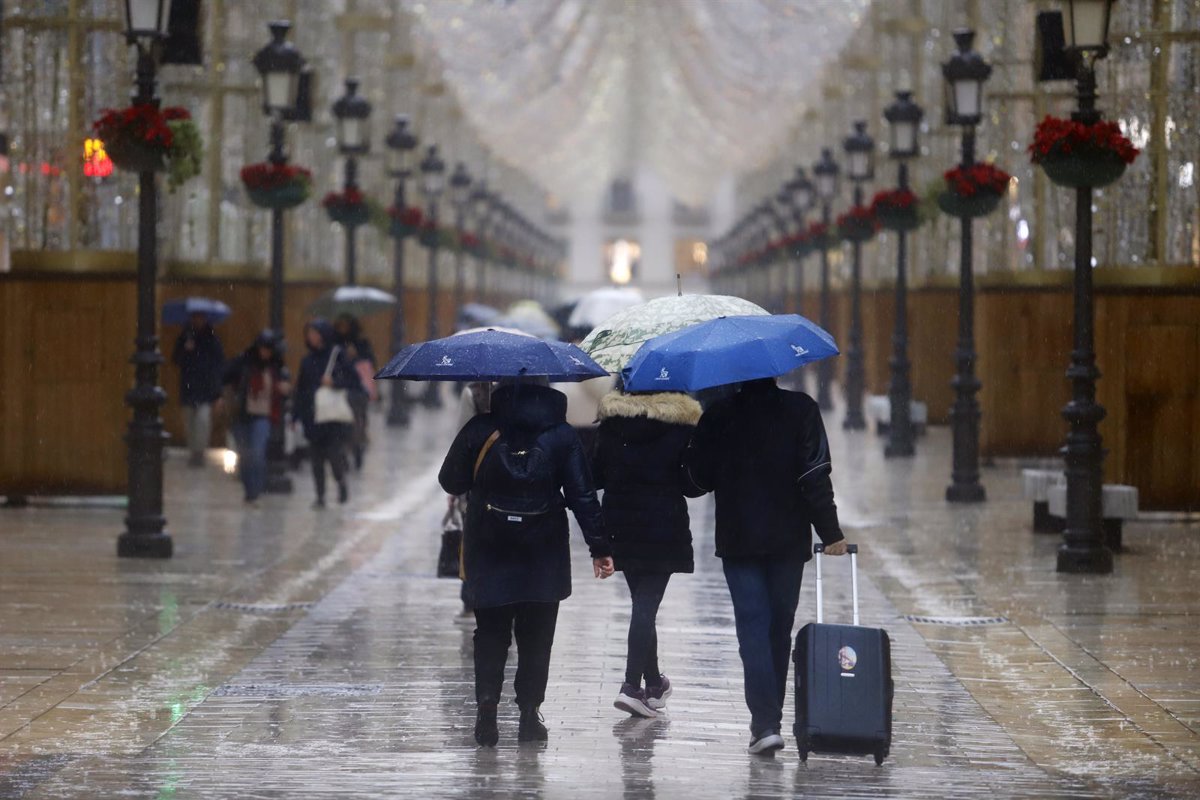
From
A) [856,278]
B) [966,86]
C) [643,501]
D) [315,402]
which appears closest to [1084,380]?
[966,86]

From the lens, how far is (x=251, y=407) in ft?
70.6

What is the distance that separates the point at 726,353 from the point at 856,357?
2695cm

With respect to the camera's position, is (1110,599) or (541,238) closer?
(1110,599)

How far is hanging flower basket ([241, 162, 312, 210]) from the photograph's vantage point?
2364 cm

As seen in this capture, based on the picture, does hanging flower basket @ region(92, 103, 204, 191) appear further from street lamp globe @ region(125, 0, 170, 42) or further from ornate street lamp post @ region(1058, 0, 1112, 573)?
ornate street lamp post @ region(1058, 0, 1112, 573)

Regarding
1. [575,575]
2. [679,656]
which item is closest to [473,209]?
[575,575]

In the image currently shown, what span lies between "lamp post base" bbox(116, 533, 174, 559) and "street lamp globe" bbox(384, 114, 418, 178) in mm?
18356

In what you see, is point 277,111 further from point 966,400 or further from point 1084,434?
point 1084,434

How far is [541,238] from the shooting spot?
328 feet

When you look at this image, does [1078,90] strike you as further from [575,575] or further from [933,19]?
[933,19]

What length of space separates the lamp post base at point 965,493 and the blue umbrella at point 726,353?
41.4ft

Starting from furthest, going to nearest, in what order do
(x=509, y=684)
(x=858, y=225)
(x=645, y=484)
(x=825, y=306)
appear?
(x=825, y=306)
(x=858, y=225)
(x=509, y=684)
(x=645, y=484)

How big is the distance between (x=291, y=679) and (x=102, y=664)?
1049 mm

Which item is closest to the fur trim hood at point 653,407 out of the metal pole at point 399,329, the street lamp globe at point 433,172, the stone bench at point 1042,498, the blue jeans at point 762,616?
the blue jeans at point 762,616
